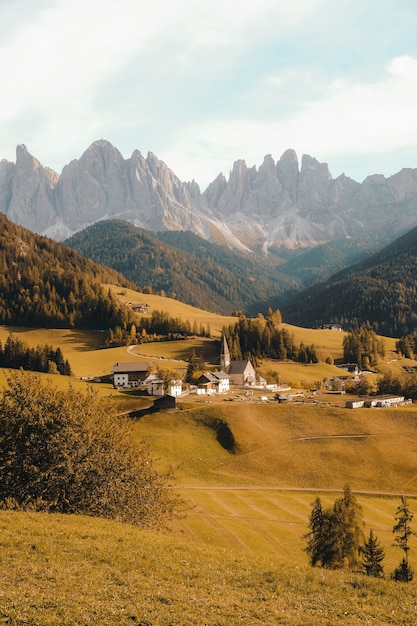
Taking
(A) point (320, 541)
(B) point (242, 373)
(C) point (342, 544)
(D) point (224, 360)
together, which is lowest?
(C) point (342, 544)

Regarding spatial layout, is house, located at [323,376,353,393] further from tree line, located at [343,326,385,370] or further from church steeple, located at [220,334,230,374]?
tree line, located at [343,326,385,370]

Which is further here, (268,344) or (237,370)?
(268,344)

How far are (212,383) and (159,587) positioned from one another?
369 ft

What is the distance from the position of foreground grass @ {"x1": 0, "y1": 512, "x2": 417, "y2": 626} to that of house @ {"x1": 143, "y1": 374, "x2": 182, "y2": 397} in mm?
92095

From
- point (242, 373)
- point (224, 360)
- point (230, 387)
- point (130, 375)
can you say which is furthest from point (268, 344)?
point (130, 375)

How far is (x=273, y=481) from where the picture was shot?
8050cm

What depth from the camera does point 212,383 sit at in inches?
5281

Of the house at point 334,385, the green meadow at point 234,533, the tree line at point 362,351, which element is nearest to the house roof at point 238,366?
the green meadow at point 234,533

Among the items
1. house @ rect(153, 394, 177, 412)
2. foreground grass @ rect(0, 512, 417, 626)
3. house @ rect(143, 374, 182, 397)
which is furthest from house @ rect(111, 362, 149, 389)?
foreground grass @ rect(0, 512, 417, 626)

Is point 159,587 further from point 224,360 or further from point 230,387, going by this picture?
point 224,360

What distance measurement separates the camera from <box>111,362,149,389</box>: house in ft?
458

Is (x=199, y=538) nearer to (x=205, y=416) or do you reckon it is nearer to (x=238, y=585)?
(x=238, y=585)

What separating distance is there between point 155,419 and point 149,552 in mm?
74387

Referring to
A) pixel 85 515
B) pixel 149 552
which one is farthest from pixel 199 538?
pixel 149 552
